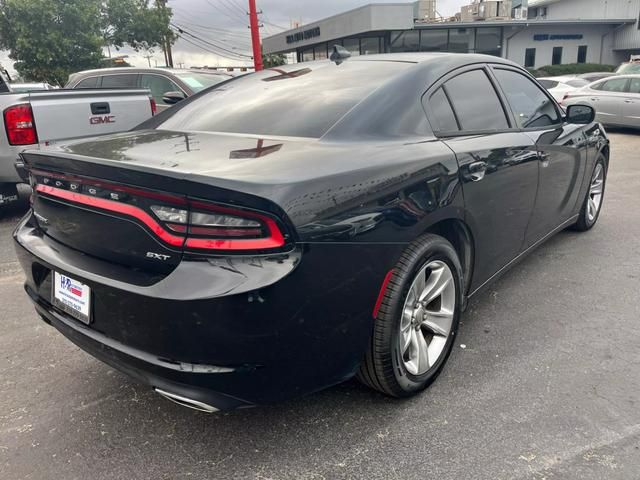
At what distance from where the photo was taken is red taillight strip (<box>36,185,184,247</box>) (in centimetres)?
181

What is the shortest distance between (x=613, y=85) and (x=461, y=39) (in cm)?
2018

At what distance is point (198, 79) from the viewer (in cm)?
801

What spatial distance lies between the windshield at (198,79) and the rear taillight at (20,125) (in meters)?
2.79

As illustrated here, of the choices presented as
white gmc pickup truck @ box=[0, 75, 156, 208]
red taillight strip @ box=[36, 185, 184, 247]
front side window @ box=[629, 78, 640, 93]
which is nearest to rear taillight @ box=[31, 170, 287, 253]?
red taillight strip @ box=[36, 185, 184, 247]

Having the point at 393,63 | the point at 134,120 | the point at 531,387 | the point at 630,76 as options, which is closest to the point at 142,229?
the point at 393,63

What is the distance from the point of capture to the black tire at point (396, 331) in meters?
2.16

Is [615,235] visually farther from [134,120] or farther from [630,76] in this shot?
[630,76]

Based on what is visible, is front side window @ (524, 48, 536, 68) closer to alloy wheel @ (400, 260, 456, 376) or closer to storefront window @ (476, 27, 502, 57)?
storefront window @ (476, 27, 502, 57)

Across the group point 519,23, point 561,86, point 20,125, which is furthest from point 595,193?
point 519,23

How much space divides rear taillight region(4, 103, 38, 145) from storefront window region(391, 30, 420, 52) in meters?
26.6

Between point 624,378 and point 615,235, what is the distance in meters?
2.67

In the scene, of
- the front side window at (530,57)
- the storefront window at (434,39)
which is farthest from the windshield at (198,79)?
the front side window at (530,57)

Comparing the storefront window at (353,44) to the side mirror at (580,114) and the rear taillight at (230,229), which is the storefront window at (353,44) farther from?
the rear taillight at (230,229)

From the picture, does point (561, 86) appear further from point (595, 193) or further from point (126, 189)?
point (126, 189)
